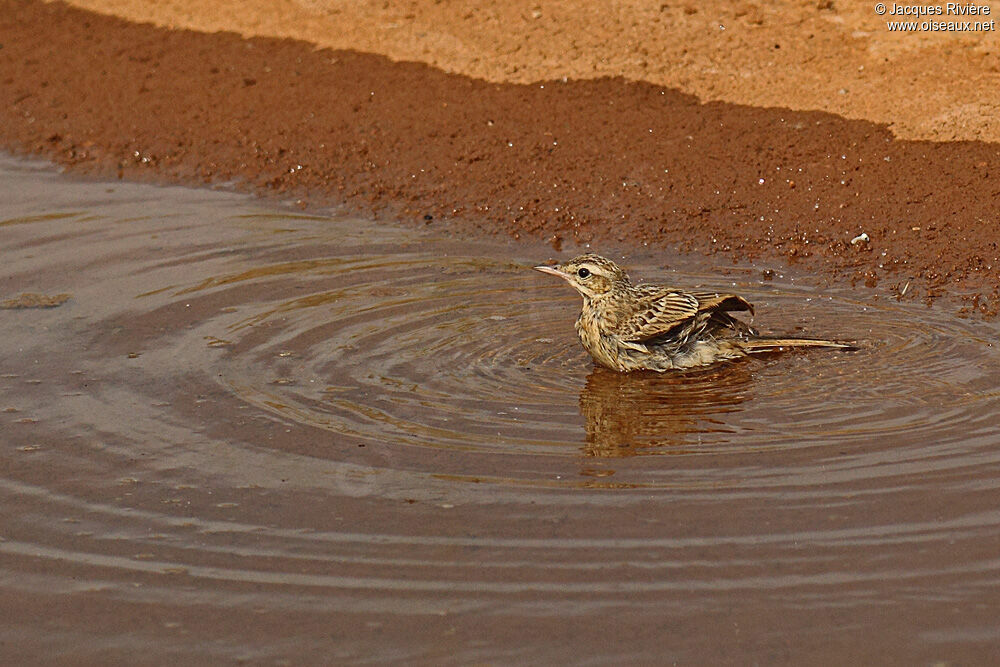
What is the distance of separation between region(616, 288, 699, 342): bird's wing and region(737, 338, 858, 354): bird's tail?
37 centimetres

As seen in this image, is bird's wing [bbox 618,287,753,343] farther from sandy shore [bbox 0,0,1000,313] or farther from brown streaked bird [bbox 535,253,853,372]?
sandy shore [bbox 0,0,1000,313]

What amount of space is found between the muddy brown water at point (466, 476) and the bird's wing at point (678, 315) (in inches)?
11.0

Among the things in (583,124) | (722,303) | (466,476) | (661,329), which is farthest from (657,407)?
(583,124)

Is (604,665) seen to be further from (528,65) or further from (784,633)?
(528,65)

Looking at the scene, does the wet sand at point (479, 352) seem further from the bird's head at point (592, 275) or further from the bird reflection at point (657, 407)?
the bird's head at point (592, 275)

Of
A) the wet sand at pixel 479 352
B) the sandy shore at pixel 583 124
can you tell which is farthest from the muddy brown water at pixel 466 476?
the sandy shore at pixel 583 124

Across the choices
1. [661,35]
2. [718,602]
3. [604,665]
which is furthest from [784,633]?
[661,35]

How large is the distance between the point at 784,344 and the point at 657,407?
107 cm

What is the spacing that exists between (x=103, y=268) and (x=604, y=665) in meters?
6.42

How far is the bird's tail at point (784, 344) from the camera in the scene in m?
8.54

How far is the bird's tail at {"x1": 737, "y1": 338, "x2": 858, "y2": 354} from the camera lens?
854 cm

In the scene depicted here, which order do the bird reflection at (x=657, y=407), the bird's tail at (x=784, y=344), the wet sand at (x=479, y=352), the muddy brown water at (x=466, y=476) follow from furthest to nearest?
the bird's tail at (x=784, y=344) < the bird reflection at (x=657, y=407) < the wet sand at (x=479, y=352) < the muddy brown water at (x=466, y=476)

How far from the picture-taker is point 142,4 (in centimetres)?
1659

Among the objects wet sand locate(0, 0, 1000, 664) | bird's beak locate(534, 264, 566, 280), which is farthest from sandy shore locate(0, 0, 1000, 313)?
bird's beak locate(534, 264, 566, 280)
